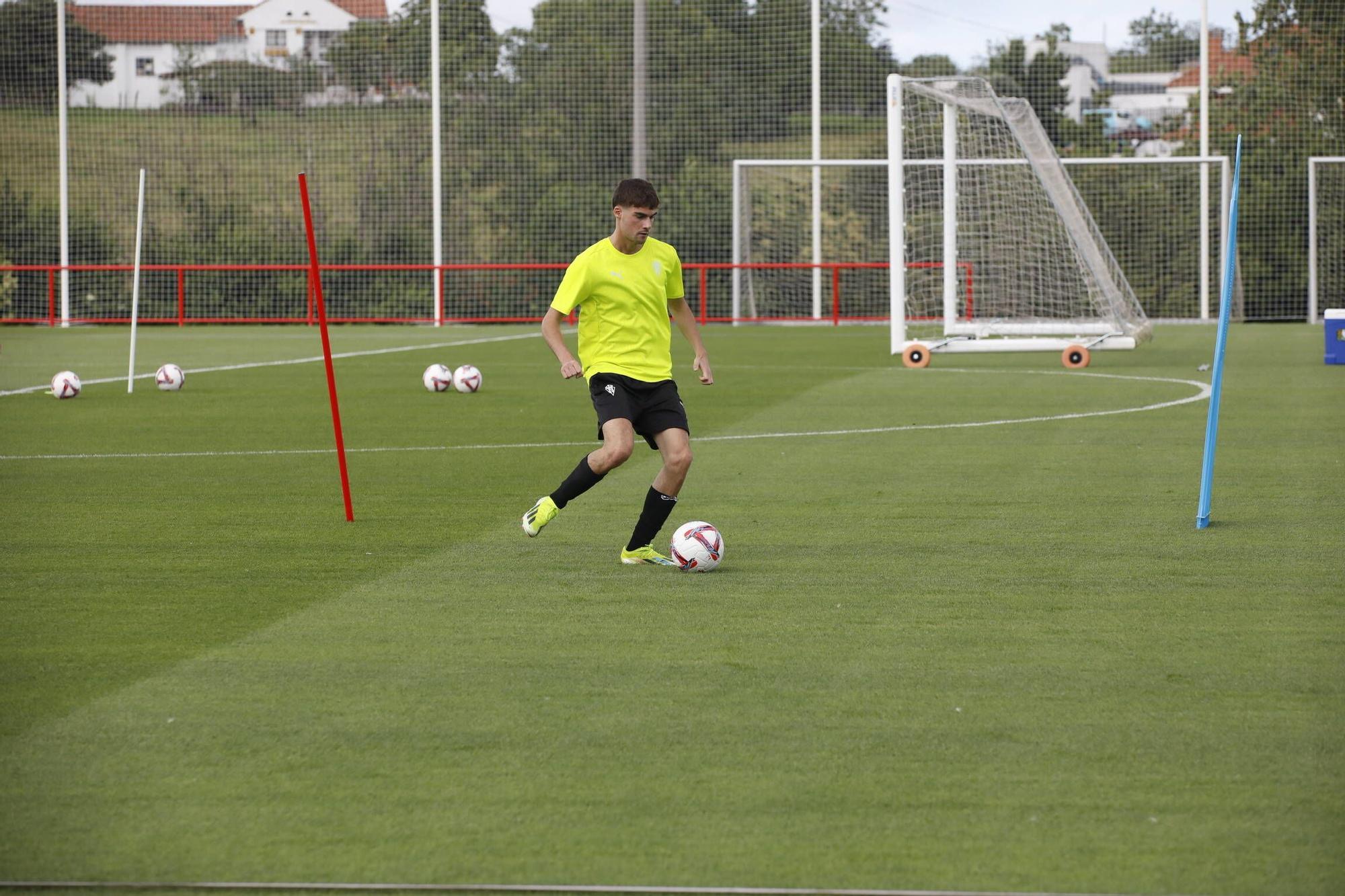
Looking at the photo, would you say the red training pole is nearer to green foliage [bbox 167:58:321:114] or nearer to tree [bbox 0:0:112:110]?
tree [bbox 0:0:112:110]

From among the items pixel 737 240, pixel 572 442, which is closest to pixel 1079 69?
pixel 737 240

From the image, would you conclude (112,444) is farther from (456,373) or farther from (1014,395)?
(1014,395)

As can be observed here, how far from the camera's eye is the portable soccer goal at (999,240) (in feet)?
69.0

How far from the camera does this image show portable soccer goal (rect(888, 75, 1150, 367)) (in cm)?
2103

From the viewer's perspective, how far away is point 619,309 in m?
7.91

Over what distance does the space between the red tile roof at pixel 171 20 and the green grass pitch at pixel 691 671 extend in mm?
27997

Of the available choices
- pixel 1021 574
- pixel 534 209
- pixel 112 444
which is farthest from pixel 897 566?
pixel 534 209

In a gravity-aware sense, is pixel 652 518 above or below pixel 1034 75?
below

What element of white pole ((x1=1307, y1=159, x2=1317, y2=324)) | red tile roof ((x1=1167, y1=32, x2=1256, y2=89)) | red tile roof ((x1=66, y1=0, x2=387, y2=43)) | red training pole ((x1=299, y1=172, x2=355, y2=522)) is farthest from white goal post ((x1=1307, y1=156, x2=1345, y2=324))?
red training pole ((x1=299, y1=172, x2=355, y2=522))

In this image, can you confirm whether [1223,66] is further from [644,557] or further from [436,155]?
[644,557]

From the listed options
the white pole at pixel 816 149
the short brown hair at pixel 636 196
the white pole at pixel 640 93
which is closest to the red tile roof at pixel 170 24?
the white pole at pixel 640 93

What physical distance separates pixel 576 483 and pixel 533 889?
4392mm

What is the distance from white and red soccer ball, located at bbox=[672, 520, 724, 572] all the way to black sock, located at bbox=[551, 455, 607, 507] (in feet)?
2.10

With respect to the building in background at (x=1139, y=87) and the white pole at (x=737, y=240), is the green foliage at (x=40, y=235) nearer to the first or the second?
the white pole at (x=737, y=240)
